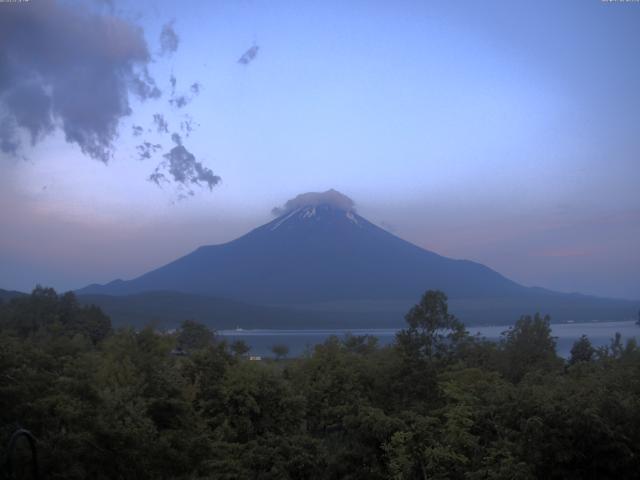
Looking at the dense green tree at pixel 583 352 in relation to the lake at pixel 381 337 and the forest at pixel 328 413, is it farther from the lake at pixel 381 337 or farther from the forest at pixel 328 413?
the lake at pixel 381 337

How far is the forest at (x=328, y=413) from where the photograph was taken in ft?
33.0

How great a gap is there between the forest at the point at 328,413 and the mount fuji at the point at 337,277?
3728 inches

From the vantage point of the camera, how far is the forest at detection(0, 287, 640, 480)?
396 inches

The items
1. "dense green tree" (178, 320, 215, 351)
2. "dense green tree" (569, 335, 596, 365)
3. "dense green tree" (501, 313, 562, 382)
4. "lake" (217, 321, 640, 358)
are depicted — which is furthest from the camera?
"lake" (217, 321, 640, 358)

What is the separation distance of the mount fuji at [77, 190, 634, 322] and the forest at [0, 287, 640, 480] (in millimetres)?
94697

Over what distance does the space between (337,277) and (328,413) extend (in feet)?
382

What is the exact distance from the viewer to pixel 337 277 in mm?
134375

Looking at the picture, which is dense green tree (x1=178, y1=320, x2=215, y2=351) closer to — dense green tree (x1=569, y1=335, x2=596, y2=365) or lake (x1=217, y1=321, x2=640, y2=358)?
lake (x1=217, y1=321, x2=640, y2=358)

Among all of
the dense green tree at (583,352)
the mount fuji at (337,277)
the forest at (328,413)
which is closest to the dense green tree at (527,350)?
the forest at (328,413)

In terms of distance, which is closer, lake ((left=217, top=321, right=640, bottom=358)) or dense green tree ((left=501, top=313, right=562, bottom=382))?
dense green tree ((left=501, top=313, right=562, bottom=382))

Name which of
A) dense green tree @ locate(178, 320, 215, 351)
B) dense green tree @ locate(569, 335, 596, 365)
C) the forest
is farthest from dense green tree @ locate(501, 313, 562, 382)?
dense green tree @ locate(178, 320, 215, 351)

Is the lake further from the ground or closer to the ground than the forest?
closer to the ground

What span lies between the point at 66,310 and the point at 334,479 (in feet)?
96.0

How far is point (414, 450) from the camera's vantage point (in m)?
12.2
